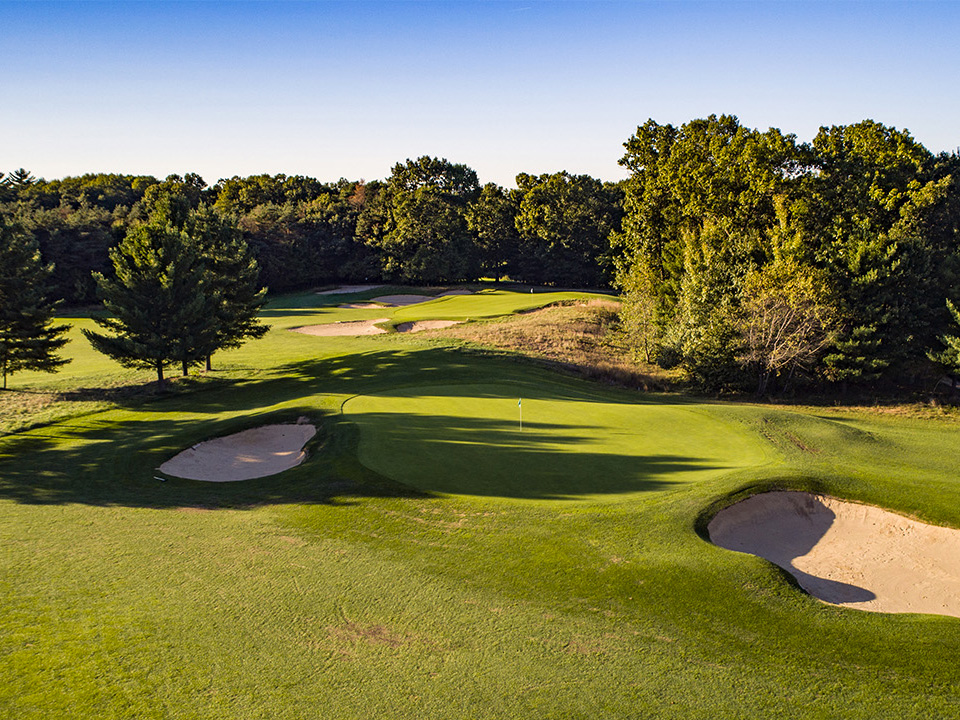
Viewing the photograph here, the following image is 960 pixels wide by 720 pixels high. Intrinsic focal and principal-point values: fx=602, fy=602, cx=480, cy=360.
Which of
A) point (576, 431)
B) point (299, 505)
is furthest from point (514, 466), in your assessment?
point (299, 505)

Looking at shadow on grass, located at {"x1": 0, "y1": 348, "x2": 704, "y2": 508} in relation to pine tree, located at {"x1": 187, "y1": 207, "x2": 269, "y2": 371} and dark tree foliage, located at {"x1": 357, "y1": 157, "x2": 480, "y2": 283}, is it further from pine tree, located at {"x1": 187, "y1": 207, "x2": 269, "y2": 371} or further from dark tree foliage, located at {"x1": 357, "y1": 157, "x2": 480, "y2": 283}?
dark tree foliage, located at {"x1": 357, "y1": 157, "x2": 480, "y2": 283}

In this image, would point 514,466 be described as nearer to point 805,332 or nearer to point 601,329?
point 805,332

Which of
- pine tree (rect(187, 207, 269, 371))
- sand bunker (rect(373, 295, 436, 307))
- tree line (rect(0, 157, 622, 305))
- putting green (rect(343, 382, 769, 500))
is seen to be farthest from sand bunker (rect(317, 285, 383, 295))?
putting green (rect(343, 382, 769, 500))

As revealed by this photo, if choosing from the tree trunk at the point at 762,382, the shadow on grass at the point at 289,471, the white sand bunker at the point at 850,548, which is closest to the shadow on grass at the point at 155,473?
the shadow on grass at the point at 289,471

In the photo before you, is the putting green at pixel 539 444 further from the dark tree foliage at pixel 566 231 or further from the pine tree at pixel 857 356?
the dark tree foliage at pixel 566 231

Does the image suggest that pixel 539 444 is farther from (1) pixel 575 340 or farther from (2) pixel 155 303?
(1) pixel 575 340

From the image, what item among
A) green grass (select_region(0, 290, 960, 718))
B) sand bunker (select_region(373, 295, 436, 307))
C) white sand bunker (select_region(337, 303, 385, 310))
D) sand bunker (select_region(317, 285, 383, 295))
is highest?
sand bunker (select_region(317, 285, 383, 295))
